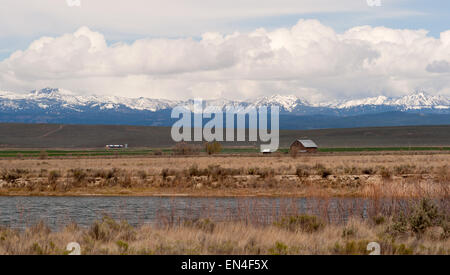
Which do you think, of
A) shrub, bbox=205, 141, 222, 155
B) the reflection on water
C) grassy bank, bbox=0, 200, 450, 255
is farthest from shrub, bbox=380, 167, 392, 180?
shrub, bbox=205, 141, 222, 155

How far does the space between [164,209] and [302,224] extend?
961cm

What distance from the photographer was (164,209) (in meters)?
25.0

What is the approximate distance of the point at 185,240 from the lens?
1404cm

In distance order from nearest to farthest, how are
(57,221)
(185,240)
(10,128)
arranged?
(185,240)
(57,221)
(10,128)

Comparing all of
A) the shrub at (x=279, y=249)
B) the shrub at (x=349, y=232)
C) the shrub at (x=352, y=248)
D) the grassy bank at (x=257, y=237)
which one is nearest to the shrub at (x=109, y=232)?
the grassy bank at (x=257, y=237)

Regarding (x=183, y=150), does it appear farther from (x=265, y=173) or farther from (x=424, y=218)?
(x=424, y=218)

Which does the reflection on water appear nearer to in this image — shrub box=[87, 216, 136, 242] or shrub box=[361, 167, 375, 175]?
shrub box=[87, 216, 136, 242]

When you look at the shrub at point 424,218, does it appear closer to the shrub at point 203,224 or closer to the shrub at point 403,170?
the shrub at point 203,224

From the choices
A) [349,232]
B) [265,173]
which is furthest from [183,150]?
[349,232]
